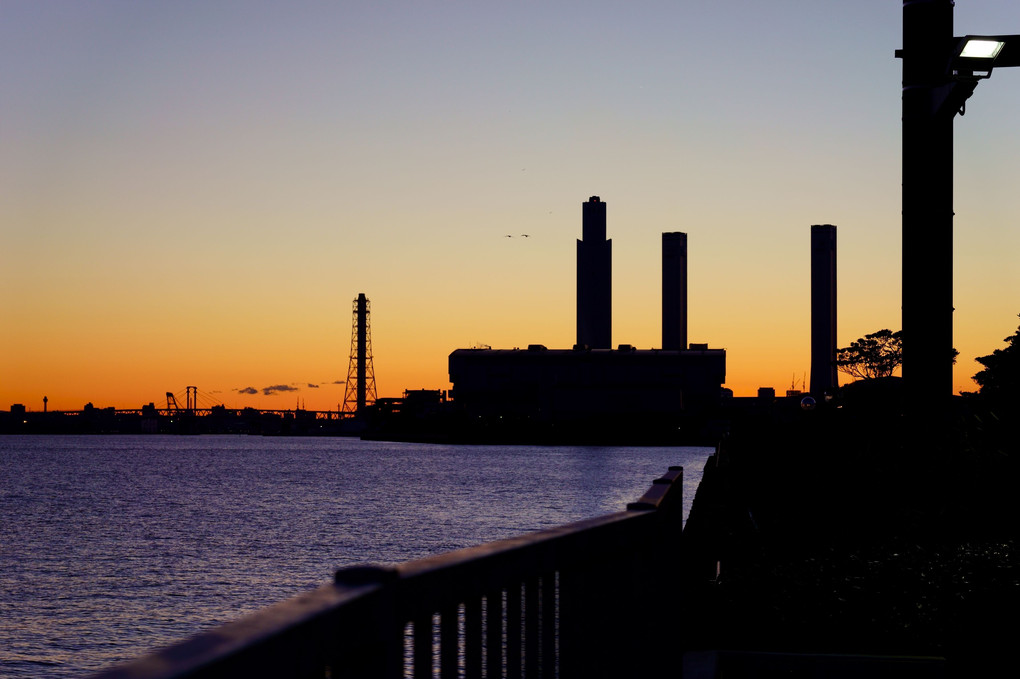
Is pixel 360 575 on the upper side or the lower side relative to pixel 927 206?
lower

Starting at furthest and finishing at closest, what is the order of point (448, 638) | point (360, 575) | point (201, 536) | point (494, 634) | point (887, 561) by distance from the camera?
point (201, 536) → point (887, 561) → point (494, 634) → point (448, 638) → point (360, 575)

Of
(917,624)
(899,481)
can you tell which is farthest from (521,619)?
(899,481)

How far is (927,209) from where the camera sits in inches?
708

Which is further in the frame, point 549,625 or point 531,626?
point 549,625

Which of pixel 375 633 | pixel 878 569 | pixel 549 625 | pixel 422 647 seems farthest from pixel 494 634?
pixel 878 569

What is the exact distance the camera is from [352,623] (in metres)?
2.35

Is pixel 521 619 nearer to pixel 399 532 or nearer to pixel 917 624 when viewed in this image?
Result: pixel 917 624

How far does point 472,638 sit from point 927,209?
16248 millimetres

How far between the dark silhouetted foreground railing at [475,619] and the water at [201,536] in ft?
98.7

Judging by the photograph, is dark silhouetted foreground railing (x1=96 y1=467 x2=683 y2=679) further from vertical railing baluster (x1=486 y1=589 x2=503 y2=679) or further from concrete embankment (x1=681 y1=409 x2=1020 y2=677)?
concrete embankment (x1=681 y1=409 x2=1020 y2=677)

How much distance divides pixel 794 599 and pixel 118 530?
6623 centimetres

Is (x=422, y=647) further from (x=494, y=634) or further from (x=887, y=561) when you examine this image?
(x=887, y=561)

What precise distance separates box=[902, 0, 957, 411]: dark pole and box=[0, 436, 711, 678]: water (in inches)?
949

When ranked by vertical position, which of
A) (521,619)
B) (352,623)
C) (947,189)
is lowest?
(521,619)
